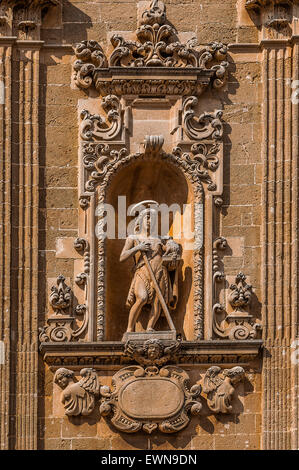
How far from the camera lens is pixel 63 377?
114 ft

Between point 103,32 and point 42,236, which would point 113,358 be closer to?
point 42,236

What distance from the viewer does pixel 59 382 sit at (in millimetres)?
34750

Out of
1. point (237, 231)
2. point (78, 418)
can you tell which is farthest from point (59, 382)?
point (237, 231)

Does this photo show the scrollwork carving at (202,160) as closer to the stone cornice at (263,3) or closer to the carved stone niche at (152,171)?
the carved stone niche at (152,171)

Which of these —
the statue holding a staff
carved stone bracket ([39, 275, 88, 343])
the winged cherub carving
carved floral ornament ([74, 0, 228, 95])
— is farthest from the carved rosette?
carved floral ornament ([74, 0, 228, 95])

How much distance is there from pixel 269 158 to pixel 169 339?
2.53 meters

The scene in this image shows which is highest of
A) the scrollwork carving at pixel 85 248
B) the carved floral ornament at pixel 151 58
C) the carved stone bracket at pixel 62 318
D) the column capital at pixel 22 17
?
the column capital at pixel 22 17

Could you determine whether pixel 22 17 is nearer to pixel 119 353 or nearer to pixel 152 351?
pixel 119 353

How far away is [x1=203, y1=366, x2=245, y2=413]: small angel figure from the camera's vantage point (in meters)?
34.7

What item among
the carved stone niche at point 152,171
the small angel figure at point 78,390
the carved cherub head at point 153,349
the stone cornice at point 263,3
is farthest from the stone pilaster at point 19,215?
the stone cornice at point 263,3

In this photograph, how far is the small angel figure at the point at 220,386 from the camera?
3472cm

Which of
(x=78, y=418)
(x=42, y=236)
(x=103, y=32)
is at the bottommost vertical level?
(x=78, y=418)

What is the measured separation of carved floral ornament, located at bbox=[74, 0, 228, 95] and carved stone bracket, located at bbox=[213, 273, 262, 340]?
2.50 meters

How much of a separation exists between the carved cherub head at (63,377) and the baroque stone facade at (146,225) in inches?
0.5
